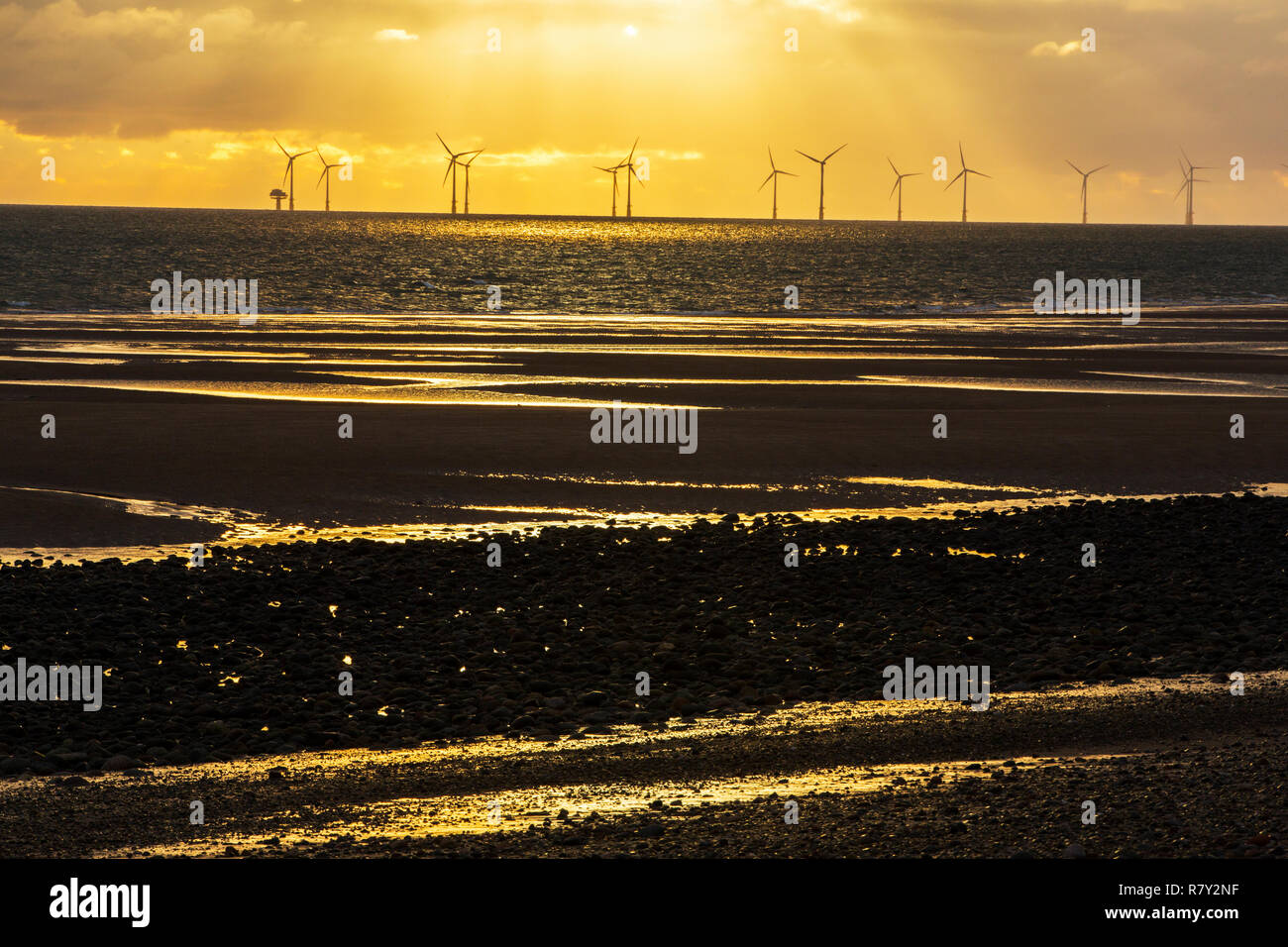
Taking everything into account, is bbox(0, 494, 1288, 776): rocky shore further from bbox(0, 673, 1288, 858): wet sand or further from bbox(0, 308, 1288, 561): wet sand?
bbox(0, 308, 1288, 561): wet sand

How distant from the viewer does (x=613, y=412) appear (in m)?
30.9

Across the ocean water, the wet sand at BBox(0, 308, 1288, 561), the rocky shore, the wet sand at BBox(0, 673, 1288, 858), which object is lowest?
the wet sand at BBox(0, 673, 1288, 858)

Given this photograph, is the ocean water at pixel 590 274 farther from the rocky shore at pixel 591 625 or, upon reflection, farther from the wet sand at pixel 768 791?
the wet sand at pixel 768 791

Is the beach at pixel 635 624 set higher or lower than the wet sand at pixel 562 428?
lower

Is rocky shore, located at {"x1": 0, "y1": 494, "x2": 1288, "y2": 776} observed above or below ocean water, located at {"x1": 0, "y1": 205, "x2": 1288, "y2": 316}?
below

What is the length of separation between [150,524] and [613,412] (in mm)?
13108

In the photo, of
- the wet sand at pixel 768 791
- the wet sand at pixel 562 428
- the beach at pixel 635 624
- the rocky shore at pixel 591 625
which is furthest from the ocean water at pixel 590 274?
the wet sand at pixel 768 791

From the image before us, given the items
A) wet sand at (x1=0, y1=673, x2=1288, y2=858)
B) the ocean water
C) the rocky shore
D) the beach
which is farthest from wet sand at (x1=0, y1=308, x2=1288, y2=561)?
the ocean water

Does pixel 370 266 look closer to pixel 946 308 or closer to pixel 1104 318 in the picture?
pixel 946 308

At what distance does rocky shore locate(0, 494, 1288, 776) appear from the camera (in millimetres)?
11445

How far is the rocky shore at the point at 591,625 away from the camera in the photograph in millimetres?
11445

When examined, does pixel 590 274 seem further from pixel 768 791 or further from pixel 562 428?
pixel 768 791

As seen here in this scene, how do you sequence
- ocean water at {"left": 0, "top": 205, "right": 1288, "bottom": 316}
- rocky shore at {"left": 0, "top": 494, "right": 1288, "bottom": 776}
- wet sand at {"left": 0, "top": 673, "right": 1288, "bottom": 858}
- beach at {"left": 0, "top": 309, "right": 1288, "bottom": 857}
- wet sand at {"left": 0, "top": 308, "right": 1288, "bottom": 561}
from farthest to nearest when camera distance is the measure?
ocean water at {"left": 0, "top": 205, "right": 1288, "bottom": 316}
wet sand at {"left": 0, "top": 308, "right": 1288, "bottom": 561}
rocky shore at {"left": 0, "top": 494, "right": 1288, "bottom": 776}
beach at {"left": 0, "top": 309, "right": 1288, "bottom": 857}
wet sand at {"left": 0, "top": 673, "right": 1288, "bottom": 858}
